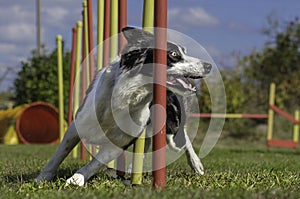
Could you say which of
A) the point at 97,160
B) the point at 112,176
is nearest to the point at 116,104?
the point at 97,160

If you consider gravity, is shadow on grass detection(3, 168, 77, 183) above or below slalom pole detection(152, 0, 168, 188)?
below

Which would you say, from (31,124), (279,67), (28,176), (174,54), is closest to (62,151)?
(28,176)

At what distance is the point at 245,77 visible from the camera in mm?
19906

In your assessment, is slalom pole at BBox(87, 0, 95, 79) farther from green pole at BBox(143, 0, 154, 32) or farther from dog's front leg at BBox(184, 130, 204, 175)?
green pole at BBox(143, 0, 154, 32)

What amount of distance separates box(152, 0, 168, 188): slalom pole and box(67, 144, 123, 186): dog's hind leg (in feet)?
2.11

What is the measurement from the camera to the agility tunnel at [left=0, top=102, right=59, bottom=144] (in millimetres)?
14609

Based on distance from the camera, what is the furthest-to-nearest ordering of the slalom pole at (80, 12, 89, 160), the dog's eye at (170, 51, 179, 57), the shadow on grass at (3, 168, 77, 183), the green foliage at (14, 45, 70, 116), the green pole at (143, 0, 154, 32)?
the green foliage at (14, 45, 70, 116)
the slalom pole at (80, 12, 89, 160)
the shadow on grass at (3, 168, 77, 183)
the dog's eye at (170, 51, 179, 57)
the green pole at (143, 0, 154, 32)

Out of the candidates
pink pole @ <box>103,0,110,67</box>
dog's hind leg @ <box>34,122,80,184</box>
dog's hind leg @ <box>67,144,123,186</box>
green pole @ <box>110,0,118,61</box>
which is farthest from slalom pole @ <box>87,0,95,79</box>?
dog's hind leg @ <box>67,144,123,186</box>

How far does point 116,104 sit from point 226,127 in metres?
14.4

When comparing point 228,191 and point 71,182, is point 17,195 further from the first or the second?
point 228,191

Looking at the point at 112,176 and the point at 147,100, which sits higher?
the point at 147,100

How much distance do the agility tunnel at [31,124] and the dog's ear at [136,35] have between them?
36.1ft

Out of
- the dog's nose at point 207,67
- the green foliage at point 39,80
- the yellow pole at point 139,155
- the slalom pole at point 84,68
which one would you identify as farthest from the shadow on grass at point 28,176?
the green foliage at point 39,80

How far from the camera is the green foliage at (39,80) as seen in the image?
17.4m
